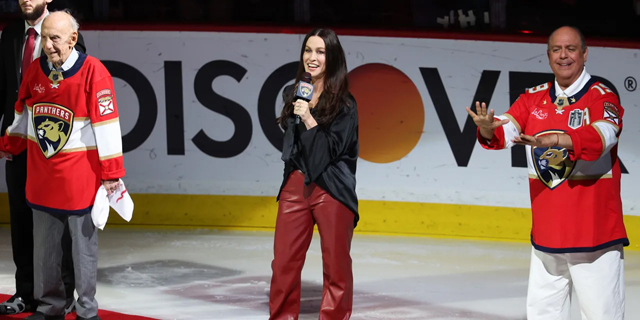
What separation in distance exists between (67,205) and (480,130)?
1867mm

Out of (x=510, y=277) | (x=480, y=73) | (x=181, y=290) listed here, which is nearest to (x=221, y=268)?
(x=181, y=290)

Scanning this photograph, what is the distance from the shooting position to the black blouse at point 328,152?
3539mm

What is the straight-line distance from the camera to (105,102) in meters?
3.73

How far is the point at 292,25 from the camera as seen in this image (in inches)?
267

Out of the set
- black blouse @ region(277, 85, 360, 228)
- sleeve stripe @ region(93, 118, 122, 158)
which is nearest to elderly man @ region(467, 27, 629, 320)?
black blouse @ region(277, 85, 360, 228)

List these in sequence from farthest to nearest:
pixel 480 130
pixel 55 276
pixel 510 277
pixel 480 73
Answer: pixel 480 73 < pixel 510 277 < pixel 55 276 < pixel 480 130

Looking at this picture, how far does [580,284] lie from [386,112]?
3466mm

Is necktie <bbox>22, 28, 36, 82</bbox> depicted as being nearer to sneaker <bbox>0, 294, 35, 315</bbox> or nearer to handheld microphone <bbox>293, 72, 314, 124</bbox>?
sneaker <bbox>0, 294, 35, 315</bbox>

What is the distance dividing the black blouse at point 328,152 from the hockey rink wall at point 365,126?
2.89 m

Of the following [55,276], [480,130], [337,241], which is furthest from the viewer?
[55,276]

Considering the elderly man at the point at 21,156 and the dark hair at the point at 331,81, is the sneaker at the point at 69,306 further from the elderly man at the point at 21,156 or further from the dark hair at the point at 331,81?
the dark hair at the point at 331,81

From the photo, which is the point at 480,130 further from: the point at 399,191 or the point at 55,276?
the point at 399,191

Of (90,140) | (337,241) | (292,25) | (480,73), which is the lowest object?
(337,241)

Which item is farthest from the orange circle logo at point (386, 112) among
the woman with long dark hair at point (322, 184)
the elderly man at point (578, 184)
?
the elderly man at point (578, 184)
